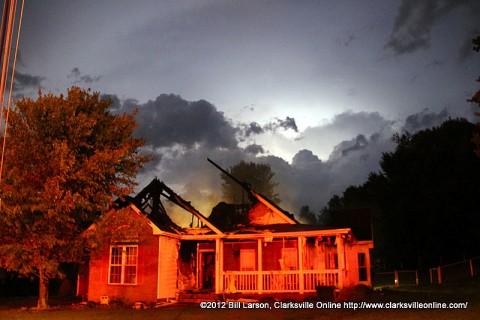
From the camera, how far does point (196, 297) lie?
70.5 feet

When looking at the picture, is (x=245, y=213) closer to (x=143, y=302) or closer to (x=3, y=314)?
(x=143, y=302)

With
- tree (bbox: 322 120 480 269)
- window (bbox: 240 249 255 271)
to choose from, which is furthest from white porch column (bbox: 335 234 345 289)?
tree (bbox: 322 120 480 269)

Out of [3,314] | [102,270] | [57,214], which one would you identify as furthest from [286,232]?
[3,314]

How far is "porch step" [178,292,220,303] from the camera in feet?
69.6

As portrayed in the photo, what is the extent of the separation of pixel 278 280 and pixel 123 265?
7418 millimetres

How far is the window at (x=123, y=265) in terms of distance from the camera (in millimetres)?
21438

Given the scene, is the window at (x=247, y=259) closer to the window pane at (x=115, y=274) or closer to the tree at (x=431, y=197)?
the window pane at (x=115, y=274)

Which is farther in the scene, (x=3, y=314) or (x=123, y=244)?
(x=123, y=244)

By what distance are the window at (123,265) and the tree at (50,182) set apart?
91.1 inches

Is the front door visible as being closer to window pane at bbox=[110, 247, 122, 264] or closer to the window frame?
window pane at bbox=[110, 247, 122, 264]

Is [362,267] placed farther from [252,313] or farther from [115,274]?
[115,274]

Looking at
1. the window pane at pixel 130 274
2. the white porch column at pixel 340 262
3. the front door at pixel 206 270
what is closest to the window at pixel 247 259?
the front door at pixel 206 270

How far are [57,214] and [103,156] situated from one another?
291 centimetres

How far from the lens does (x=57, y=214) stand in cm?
1781
